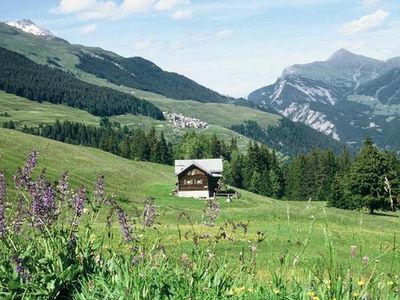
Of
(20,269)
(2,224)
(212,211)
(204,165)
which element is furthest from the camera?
(204,165)

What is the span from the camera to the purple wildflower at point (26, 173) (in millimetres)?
7082

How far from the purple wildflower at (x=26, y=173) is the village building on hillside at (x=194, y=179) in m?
87.2

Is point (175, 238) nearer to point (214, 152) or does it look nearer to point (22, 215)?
point (22, 215)

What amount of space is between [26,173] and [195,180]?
302ft

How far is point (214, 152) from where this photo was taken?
157 meters

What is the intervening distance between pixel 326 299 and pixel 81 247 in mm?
3671

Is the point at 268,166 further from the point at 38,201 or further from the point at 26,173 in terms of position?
the point at 38,201

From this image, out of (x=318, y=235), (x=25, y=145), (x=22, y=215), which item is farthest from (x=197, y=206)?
(x=22, y=215)

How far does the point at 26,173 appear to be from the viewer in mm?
7191

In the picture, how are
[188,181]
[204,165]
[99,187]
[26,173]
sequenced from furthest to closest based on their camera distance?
[204,165], [188,181], [99,187], [26,173]

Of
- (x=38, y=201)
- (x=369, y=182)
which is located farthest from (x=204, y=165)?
(x=38, y=201)

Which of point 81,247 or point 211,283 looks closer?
point 211,283

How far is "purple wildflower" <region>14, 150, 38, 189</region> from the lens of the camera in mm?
7082

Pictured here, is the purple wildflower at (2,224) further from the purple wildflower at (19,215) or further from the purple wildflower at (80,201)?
the purple wildflower at (80,201)
